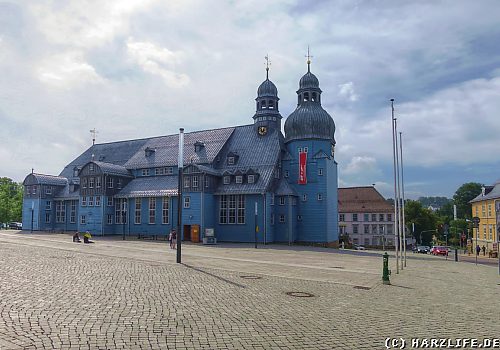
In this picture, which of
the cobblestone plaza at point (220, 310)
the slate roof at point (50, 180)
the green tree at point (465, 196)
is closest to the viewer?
the cobblestone plaza at point (220, 310)

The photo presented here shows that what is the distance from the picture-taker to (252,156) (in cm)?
5381

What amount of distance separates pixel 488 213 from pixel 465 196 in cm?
5547

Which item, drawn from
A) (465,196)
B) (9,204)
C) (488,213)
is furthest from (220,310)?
(465,196)

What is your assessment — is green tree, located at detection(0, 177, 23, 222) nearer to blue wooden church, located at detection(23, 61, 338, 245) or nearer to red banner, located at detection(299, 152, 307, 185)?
blue wooden church, located at detection(23, 61, 338, 245)

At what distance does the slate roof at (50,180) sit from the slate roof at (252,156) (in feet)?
104

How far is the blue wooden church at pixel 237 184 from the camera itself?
49.4m

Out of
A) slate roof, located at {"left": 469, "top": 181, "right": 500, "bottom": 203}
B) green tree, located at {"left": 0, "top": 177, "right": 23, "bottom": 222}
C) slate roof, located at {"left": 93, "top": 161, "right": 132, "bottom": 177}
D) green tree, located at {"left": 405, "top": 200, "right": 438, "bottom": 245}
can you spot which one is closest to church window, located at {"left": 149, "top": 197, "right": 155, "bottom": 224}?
slate roof, located at {"left": 93, "top": 161, "right": 132, "bottom": 177}

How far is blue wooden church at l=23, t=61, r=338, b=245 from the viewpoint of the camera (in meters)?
49.4

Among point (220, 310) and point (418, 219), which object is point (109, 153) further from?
point (418, 219)

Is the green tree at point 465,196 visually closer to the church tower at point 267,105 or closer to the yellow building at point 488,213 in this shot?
the yellow building at point 488,213

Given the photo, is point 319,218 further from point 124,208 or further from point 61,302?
point 61,302

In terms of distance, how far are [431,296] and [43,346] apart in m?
12.2

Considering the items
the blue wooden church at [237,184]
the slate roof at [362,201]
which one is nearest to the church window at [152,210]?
the blue wooden church at [237,184]

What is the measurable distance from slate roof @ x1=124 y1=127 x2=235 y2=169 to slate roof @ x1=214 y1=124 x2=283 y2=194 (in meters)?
1.31
